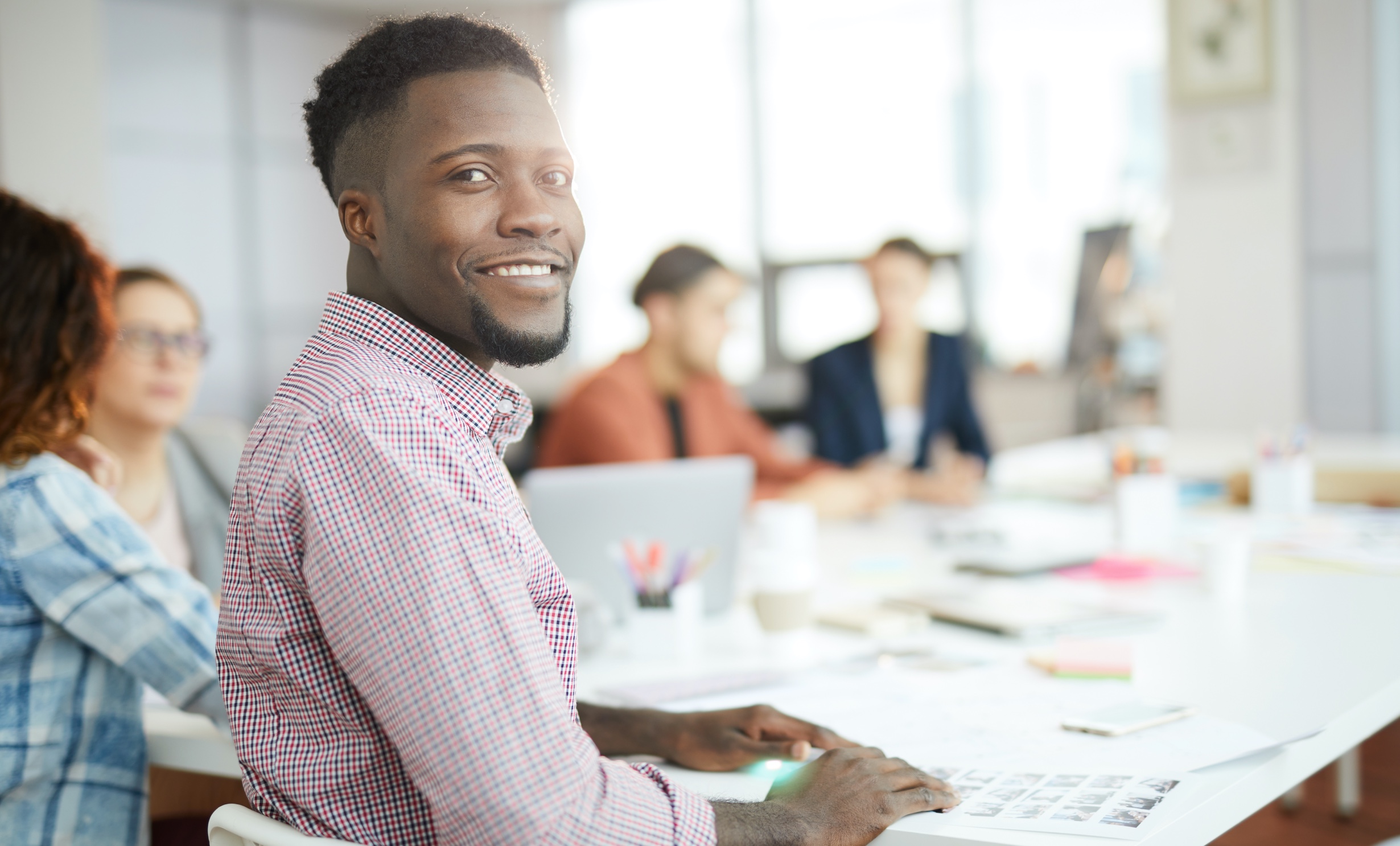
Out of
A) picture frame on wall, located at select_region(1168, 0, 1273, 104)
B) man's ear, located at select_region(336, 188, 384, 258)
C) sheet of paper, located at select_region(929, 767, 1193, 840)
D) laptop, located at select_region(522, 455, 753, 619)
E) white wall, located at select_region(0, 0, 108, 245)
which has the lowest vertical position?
sheet of paper, located at select_region(929, 767, 1193, 840)

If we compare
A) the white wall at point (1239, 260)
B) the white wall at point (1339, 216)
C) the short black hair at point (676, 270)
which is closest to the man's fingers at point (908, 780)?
the short black hair at point (676, 270)

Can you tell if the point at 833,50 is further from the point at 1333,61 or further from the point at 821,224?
the point at 1333,61

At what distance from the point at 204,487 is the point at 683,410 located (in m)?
1.36

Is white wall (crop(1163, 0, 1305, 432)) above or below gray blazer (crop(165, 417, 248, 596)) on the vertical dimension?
above

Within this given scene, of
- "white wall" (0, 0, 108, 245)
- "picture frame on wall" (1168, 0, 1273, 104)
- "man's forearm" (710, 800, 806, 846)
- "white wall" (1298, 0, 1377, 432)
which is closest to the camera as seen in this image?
"man's forearm" (710, 800, 806, 846)

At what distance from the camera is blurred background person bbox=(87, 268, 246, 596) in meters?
1.96

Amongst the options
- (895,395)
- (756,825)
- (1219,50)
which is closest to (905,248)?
(895,395)

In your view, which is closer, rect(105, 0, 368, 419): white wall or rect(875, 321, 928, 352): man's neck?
rect(875, 321, 928, 352): man's neck

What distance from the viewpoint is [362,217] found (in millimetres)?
962

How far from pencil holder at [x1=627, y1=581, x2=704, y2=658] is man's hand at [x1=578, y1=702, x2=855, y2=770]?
35 centimetres

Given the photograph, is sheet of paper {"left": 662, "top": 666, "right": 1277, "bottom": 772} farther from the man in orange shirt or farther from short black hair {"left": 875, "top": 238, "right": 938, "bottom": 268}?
short black hair {"left": 875, "top": 238, "right": 938, "bottom": 268}

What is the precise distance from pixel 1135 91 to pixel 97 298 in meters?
4.88

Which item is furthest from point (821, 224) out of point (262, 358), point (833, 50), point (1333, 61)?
point (262, 358)

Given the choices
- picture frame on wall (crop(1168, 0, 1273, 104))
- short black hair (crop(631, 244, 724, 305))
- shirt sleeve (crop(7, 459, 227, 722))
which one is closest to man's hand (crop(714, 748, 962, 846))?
shirt sleeve (crop(7, 459, 227, 722))
